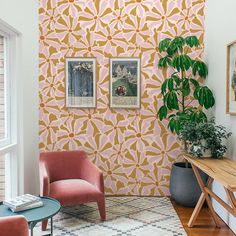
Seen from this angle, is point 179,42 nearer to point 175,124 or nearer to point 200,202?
point 175,124

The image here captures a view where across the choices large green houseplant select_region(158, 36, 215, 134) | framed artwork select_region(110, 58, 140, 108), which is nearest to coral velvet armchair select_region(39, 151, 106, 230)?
framed artwork select_region(110, 58, 140, 108)

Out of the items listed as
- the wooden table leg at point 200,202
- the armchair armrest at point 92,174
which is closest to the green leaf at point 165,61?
the wooden table leg at point 200,202

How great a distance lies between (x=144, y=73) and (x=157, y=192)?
1.57m

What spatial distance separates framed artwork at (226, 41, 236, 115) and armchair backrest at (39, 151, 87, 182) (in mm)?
1746

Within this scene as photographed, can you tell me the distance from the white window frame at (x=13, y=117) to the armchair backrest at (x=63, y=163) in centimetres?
30

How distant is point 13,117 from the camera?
3408 millimetres

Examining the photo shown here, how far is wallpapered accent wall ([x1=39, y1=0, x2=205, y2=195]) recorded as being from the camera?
396cm

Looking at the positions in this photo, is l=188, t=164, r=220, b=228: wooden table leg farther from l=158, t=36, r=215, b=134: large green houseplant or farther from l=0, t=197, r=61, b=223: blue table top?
l=0, t=197, r=61, b=223: blue table top

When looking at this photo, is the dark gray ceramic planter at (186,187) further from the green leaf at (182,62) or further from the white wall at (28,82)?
the white wall at (28,82)

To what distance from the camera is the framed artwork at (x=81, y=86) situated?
4004 millimetres

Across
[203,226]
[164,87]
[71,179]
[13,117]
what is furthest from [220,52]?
[13,117]

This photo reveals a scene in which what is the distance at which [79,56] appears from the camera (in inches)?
158

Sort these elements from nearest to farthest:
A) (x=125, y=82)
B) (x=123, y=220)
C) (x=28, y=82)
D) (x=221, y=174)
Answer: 1. (x=221, y=174)
2. (x=123, y=220)
3. (x=28, y=82)
4. (x=125, y=82)

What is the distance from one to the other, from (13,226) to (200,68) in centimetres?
291
